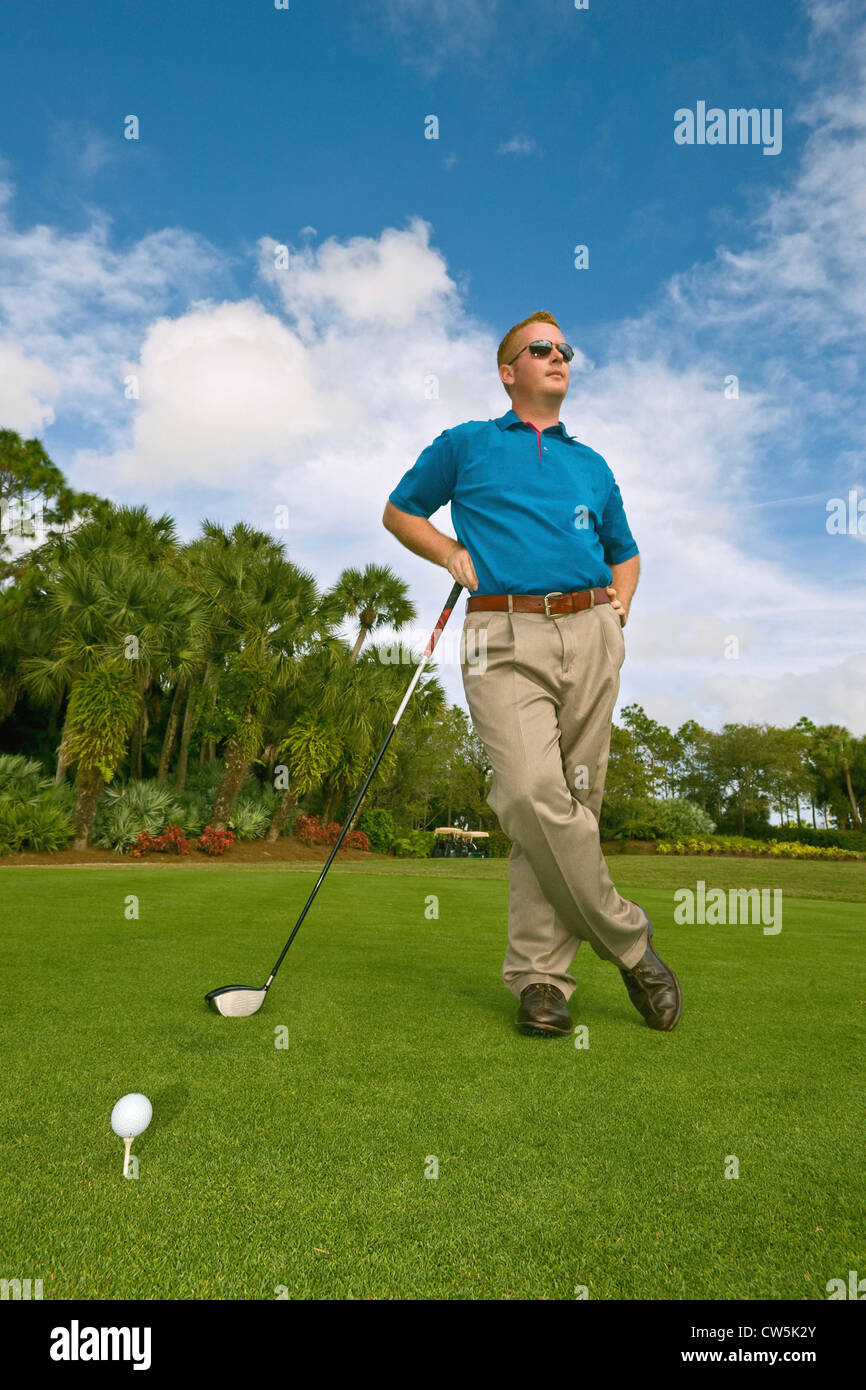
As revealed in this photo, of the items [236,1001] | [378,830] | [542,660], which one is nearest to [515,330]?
[542,660]

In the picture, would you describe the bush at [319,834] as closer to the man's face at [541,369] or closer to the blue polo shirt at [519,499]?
the blue polo shirt at [519,499]

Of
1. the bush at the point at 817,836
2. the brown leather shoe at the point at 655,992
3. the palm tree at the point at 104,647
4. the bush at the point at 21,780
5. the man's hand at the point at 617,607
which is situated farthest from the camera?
the bush at the point at 817,836

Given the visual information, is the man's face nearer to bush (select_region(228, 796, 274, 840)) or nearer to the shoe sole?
the shoe sole

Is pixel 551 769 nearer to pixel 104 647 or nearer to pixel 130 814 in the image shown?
pixel 104 647

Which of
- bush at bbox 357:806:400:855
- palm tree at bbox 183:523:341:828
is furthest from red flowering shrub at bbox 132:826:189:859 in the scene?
bush at bbox 357:806:400:855

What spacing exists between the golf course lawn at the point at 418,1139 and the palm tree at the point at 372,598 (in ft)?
70.3

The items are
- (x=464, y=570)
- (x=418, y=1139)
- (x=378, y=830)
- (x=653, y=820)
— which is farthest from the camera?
(x=653, y=820)

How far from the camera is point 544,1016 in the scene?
2.90 meters

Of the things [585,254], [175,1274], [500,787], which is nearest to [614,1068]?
[500,787]

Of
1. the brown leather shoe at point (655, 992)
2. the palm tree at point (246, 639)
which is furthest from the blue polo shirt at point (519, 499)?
the palm tree at point (246, 639)

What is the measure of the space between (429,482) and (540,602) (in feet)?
2.61

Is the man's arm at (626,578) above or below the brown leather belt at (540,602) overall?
above

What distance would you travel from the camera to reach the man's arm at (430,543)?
3336 mm
